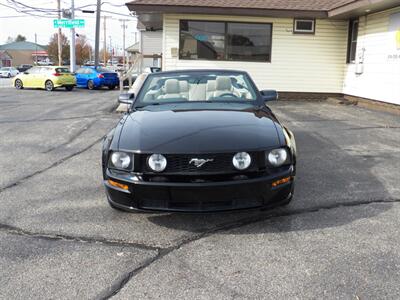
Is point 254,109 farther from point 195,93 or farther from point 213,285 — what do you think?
point 213,285

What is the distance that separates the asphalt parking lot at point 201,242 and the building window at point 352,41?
9.47 metres

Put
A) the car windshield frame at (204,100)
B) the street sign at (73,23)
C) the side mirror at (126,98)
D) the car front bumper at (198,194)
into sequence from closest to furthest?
1. the car front bumper at (198,194)
2. the car windshield frame at (204,100)
3. the side mirror at (126,98)
4. the street sign at (73,23)

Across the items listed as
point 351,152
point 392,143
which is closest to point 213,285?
point 351,152

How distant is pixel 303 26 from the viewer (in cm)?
1503

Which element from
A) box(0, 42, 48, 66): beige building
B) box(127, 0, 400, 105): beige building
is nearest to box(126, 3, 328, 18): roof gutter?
box(127, 0, 400, 105): beige building

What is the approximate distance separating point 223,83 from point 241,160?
6.79ft

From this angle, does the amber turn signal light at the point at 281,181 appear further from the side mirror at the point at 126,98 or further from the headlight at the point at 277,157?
the side mirror at the point at 126,98

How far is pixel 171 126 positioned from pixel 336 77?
1269cm

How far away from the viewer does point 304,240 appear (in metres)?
3.65

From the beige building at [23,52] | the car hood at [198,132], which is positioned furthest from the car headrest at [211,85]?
the beige building at [23,52]

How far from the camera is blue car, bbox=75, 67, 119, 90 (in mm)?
25433

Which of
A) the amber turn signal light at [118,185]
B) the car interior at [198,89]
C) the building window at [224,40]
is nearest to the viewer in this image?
the amber turn signal light at [118,185]

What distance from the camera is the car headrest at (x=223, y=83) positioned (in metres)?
5.40

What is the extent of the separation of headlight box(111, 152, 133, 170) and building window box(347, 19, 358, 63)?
12807 millimetres
